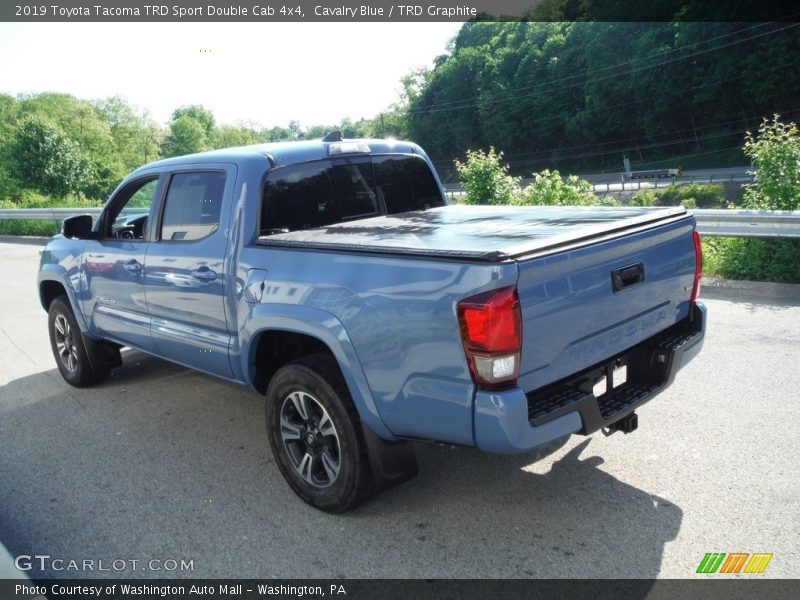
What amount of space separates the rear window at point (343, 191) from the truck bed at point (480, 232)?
5.3 inches

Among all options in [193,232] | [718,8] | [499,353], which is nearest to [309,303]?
[499,353]

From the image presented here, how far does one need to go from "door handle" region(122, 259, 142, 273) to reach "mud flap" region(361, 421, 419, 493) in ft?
7.98

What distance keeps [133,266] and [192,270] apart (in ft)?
2.98

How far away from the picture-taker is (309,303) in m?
3.47

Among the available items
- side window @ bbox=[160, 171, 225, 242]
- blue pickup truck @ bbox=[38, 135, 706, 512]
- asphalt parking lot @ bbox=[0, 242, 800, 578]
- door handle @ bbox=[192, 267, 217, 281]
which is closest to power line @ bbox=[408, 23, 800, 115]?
asphalt parking lot @ bbox=[0, 242, 800, 578]

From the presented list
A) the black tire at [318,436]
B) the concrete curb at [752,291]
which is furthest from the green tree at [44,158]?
the black tire at [318,436]

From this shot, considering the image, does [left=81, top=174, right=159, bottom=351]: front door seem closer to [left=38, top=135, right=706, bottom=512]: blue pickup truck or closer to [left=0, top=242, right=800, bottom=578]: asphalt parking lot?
[left=38, top=135, right=706, bottom=512]: blue pickup truck

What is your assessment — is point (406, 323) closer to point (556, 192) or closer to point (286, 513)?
point (286, 513)

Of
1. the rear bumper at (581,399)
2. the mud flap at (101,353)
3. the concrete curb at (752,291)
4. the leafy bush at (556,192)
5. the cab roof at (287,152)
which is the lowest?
the concrete curb at (752,291)

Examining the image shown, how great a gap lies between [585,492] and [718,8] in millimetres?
74039

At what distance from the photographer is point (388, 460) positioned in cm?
344

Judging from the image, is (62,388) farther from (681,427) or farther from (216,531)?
(681,427)

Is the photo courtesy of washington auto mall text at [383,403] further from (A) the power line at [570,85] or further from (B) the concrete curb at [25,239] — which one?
(A) the power line at [570,85]

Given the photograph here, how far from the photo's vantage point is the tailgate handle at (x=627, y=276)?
129 inches
